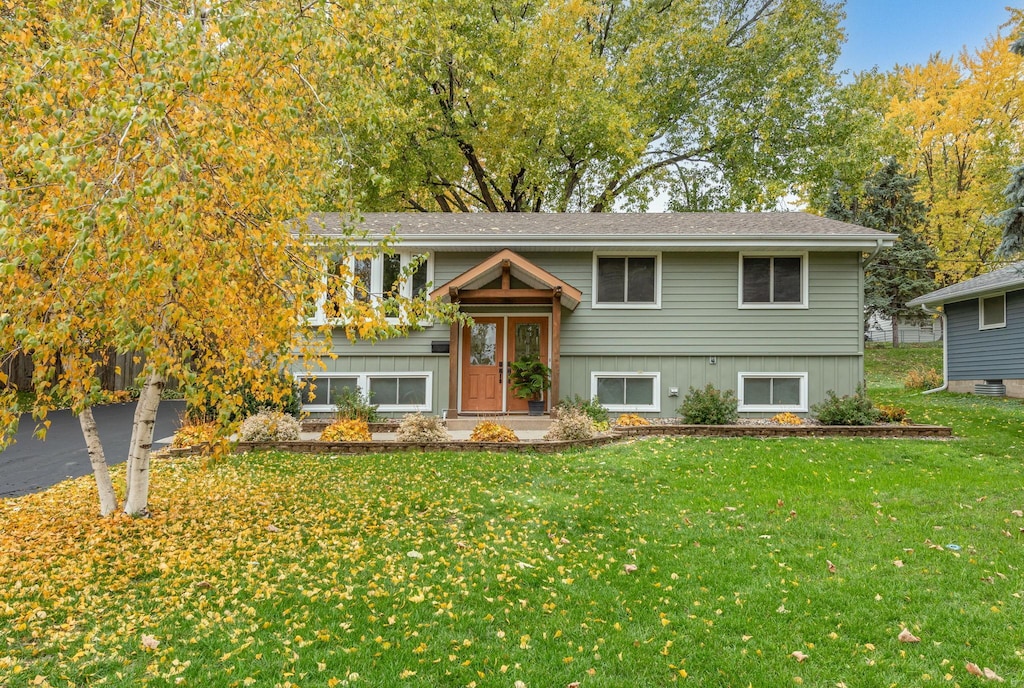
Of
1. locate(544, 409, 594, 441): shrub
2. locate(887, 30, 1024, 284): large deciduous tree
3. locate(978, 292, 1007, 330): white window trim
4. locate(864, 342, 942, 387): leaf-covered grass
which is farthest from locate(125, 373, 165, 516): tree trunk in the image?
locate(887, 30, 1024, 284): large deciduous tree

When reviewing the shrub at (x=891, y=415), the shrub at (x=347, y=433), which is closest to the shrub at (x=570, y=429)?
the shrub at (x=347, y=433)

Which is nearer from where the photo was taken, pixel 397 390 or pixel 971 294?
pixel 397 390

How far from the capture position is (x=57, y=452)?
28.0 ft

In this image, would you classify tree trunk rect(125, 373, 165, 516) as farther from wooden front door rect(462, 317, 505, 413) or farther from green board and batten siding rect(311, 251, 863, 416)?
wooden front door rect(462, 317, 505, 413)

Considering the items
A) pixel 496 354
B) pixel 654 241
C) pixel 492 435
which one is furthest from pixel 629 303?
pixel 492 435

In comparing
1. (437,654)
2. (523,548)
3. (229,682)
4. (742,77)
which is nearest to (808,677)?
(437,654)

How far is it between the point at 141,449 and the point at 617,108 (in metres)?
15.8

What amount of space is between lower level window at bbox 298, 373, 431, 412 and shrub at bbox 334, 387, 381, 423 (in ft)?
1.47

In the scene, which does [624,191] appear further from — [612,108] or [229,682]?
[229,682]

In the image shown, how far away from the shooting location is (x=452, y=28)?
16922 mm

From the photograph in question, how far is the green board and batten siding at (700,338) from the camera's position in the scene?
11.4 meters

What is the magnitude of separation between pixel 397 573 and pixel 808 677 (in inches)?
101

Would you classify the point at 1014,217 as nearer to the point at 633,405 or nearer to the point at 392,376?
the point at 633,405

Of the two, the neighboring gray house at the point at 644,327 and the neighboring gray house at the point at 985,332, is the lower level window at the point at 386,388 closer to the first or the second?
the neighboring gray house at the point at 644,327
